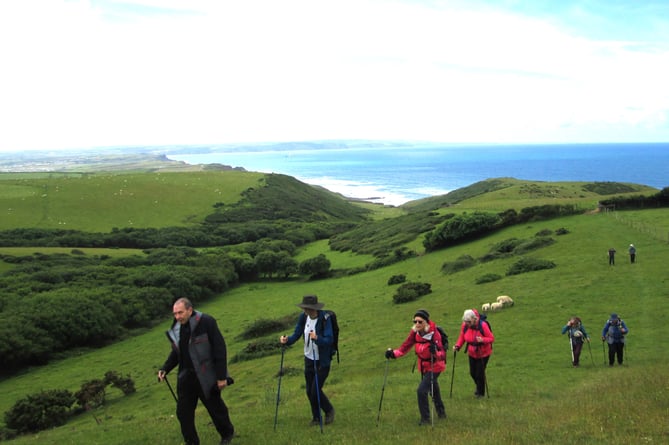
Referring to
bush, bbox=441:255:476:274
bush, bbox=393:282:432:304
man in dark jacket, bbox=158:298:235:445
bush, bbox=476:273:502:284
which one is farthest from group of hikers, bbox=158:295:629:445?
bush, bbox=441:255:476:274

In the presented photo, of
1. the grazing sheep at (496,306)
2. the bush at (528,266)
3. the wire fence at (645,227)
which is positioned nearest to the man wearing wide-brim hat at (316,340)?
the grazing sheep at (496,306)

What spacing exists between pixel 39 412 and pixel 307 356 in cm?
2071

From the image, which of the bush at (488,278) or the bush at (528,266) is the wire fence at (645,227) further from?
the bush at (488,278)

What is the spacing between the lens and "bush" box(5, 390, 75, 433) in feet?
77.9

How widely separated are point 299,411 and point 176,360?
5572mm

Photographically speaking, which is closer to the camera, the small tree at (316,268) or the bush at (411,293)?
the bush at (411,293)

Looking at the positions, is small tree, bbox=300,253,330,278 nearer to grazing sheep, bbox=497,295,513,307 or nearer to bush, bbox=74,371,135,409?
grazing sheep, bbox=497,295,513,307

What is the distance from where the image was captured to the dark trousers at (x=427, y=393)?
10738 millimetres

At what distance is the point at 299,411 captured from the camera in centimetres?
1399

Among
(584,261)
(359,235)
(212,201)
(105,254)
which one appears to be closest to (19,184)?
(212,201)

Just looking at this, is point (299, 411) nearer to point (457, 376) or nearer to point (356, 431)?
point (356, 431)

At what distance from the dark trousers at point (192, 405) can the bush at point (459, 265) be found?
41596mm

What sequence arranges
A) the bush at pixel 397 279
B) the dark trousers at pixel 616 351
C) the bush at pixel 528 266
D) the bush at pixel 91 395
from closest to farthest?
the dark trousers at pixel 616 351
the bush at pixel 91 395
the bush at pixel 528 266
the bush at pixel 397 279

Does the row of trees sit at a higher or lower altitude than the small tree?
lower
